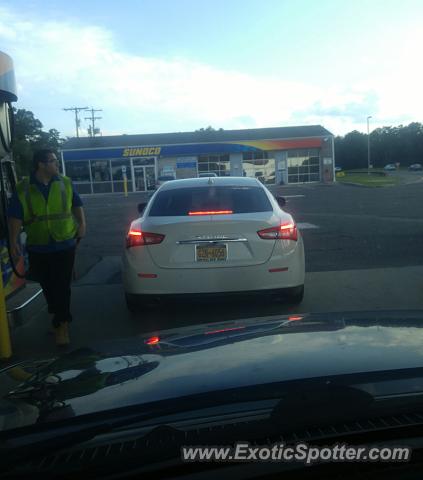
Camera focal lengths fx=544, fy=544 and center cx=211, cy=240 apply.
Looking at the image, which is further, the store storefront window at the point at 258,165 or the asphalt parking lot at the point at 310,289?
the store storefront window at the point at 258,165

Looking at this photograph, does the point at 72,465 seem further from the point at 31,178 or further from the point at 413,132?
the point at 413,132

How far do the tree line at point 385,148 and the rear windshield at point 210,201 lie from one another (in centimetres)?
11095

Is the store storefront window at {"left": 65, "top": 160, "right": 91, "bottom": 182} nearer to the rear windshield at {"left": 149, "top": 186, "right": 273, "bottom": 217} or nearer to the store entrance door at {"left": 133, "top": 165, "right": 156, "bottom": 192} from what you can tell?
the store entrance door at {"left": 133, "top": 165, "right": 156, "bottom": 192}

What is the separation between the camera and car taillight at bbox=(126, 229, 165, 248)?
5484mm

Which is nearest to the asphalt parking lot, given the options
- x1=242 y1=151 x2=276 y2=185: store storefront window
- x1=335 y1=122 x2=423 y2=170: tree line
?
x1=242 y1=151 x2=276 y2=185: store storefront window

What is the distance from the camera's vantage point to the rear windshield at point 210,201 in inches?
230

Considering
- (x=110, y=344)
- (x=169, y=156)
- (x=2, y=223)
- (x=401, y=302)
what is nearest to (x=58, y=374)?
(x=110, y=344)

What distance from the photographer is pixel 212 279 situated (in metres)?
5.46

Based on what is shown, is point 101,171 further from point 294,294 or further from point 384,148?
point 384,148

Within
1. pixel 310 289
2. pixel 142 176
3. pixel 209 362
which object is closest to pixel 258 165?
pixel 142 176

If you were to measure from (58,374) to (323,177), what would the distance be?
1814 inches

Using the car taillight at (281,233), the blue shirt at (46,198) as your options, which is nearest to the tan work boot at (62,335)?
the blue shirt at (46,198)

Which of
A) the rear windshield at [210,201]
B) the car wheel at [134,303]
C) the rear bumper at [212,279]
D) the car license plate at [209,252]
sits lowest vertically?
the car wheel at [134,303]

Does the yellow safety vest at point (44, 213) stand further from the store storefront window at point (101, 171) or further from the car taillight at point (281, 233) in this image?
the store storefront window at point (101, 171)
